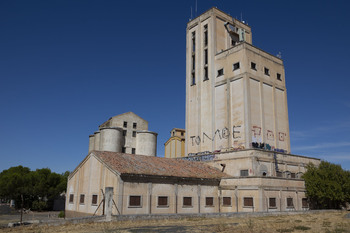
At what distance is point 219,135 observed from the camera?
151 ft

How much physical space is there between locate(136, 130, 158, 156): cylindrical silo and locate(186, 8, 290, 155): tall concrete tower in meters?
12.1

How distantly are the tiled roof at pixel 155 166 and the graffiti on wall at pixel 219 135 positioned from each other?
5.97 metres

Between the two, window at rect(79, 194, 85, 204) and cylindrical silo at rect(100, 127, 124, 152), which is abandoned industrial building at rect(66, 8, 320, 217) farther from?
cylindrical silo at rect(100, 127, 124, 152)

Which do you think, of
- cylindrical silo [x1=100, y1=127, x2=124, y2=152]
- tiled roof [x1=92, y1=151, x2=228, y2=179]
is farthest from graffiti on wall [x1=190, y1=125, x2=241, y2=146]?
cylindrical silo [x1=100, y1=127, x2=124, y2=152]

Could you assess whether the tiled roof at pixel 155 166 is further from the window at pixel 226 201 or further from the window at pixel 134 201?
the window at pixel 226 201

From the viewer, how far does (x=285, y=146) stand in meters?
47.0

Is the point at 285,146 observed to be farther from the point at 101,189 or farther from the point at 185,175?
the point at 101,189

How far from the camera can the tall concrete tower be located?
1727 inches

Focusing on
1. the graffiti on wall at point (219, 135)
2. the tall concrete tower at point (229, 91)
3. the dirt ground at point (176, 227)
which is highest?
the tall concrete tower at point (229, 91)

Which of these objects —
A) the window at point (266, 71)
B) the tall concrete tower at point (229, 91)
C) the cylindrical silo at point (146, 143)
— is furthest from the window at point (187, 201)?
the cylindrical silo at point (146, 143)

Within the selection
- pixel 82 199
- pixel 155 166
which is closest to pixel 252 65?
pixel 155 166

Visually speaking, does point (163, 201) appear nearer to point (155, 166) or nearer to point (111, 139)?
point (155, 166)

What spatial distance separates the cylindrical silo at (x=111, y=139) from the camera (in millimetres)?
56406

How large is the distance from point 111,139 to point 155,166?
77.5ft
